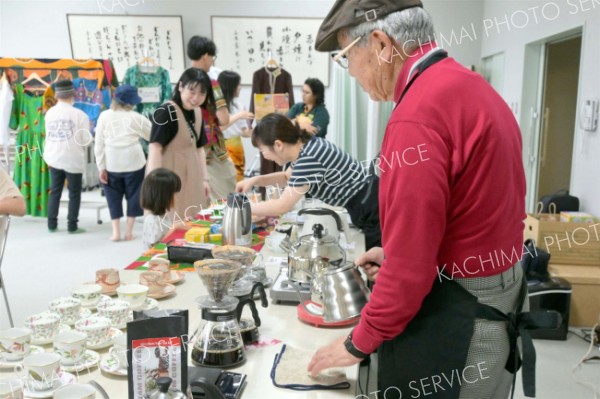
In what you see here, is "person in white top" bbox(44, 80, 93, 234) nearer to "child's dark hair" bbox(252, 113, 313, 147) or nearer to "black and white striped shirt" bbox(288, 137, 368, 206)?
"child's dark hair" bbox(252, 113, 313, 147)

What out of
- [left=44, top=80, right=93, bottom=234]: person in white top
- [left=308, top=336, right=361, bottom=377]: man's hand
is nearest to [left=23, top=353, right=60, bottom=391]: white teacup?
[left=308, top=336, right=361, bottom=377]: man's hand

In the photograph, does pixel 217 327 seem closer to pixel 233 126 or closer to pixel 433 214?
pixel 433 214

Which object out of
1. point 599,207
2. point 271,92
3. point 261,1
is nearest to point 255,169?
point 271,92

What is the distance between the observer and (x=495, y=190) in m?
1.04

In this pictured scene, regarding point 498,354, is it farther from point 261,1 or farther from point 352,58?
point 261,1

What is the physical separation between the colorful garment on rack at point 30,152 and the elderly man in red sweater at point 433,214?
17.3 ft

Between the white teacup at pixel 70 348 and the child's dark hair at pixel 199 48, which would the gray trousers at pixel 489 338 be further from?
the child's dark hair at pixel 199 48

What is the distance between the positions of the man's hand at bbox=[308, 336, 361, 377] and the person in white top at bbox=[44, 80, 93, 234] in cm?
452

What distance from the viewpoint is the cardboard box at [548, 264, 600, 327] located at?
3.29 meters

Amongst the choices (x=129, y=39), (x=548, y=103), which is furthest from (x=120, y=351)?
(x=129, y=39)

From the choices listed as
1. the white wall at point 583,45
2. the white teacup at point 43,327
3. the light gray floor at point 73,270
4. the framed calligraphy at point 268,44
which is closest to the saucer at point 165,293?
the light gray floor at point 73,270

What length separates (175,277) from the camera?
1.98 meters

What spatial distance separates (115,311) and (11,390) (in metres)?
0.48

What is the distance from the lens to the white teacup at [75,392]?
1121 mm
